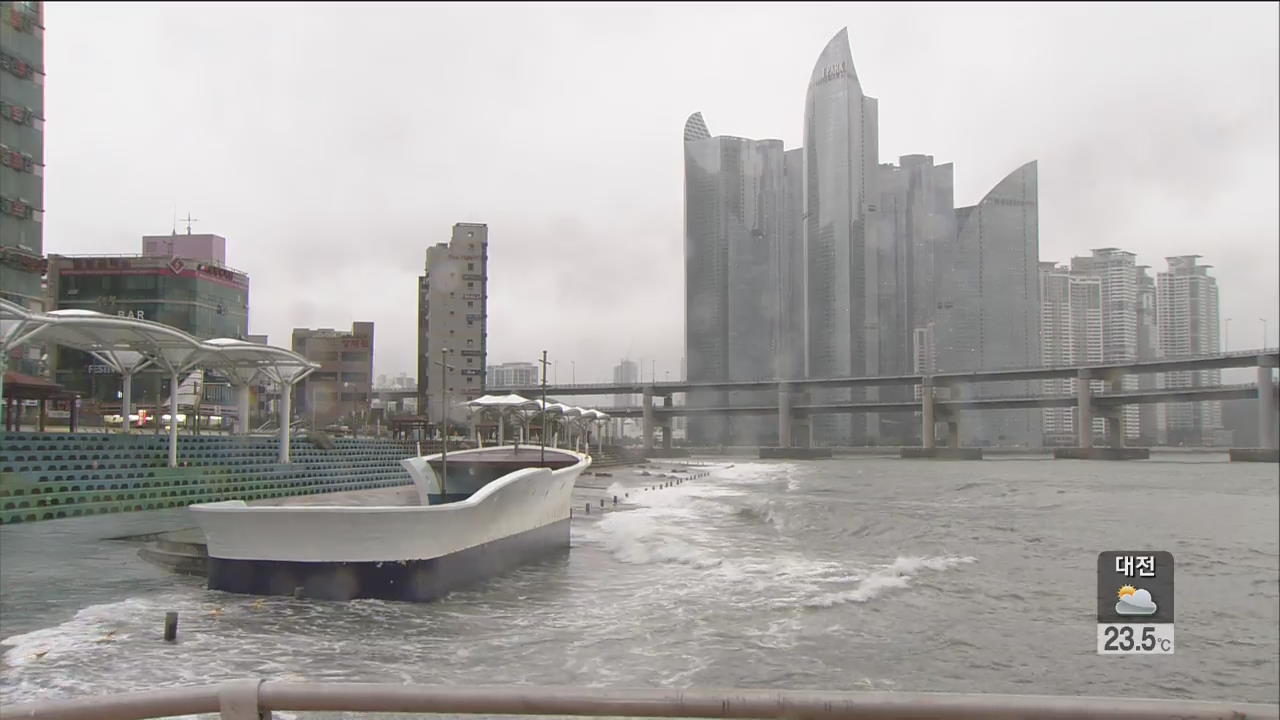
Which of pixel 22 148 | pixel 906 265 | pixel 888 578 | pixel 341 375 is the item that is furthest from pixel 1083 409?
pixel 22 148

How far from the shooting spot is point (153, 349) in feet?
62.7

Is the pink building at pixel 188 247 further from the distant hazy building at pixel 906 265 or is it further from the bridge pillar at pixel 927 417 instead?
the bridge pillar at pixel 927 417

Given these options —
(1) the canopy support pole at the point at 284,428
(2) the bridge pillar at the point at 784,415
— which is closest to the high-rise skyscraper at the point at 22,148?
(1) the canopy support pole at the point at 284,428

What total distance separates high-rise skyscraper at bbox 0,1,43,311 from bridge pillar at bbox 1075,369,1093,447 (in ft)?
235

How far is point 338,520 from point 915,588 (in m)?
8.95

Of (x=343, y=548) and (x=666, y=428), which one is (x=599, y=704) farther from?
(x=666, y=428)

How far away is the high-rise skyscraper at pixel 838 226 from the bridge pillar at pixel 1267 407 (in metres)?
26.1

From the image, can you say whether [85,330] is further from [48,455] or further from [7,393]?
[7,393]

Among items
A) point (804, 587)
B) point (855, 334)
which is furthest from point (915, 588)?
point (855, 334)

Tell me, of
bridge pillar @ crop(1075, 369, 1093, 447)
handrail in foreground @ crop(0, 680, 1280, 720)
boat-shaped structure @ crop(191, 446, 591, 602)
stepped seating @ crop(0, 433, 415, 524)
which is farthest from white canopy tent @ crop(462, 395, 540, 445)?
bridge pillar @ crop(1075, 369, 1093, 447)

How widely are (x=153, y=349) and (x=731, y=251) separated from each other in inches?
945

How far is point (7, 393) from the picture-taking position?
65.2 feet
